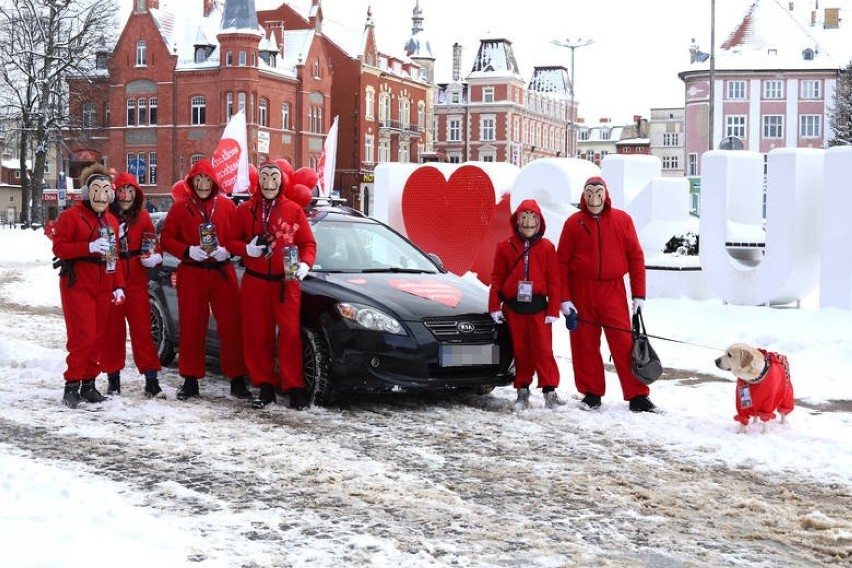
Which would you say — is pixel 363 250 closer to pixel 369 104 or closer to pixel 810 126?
pixel 369 104

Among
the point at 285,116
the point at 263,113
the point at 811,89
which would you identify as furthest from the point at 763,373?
the point at 811,89

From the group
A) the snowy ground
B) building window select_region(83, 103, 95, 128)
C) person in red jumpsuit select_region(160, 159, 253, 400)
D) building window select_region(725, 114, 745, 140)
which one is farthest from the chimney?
person in red jumpsuit select_region(160, 159, 253, 400)

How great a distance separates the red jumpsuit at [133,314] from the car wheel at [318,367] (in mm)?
1268

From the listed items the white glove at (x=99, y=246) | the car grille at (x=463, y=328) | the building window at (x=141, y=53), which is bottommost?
the car grille at (x=463, y=328)

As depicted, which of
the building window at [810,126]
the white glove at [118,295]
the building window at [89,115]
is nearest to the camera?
the white glove at [118,295]

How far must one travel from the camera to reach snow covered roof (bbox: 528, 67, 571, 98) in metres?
128

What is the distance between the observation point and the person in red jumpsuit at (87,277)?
8.32 m

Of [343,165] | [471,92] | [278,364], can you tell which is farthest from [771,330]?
[471,92]

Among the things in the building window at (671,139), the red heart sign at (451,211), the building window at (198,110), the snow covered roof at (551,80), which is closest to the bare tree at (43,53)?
the building window at (198,110)

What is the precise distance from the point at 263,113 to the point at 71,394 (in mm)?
60109

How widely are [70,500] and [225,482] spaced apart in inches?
35.4

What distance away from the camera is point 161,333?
Answer: 10.5 metres

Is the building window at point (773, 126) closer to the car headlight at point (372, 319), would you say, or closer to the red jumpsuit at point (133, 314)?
the red jumpsuit at point (133, 314)

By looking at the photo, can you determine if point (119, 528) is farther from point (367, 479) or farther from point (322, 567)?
point (367, 479)
